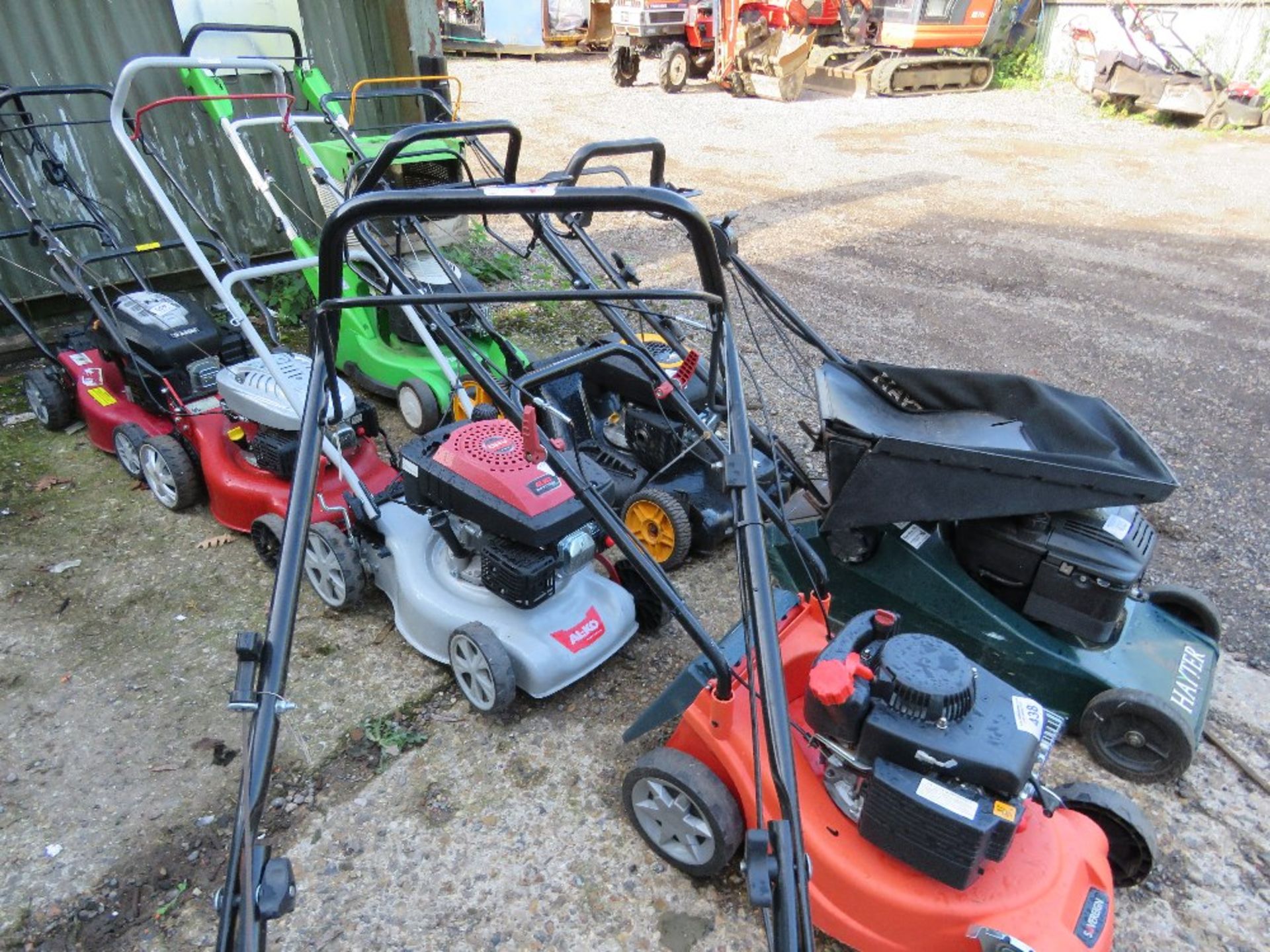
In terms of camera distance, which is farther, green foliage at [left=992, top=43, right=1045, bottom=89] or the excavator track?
green foliage at [left=992, top=43, right=1045, bottom=89]

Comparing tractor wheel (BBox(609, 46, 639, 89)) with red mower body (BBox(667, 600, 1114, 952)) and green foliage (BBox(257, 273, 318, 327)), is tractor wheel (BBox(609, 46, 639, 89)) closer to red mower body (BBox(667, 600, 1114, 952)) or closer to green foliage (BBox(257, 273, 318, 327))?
green foliage (BBox(257, 273, 318, 327))

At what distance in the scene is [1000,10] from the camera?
15.4 m

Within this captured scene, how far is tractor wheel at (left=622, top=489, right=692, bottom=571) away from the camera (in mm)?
3109

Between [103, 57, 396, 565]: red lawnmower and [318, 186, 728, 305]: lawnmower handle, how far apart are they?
→ 5.03ft

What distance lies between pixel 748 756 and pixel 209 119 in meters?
4.84

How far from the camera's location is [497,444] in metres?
2.58

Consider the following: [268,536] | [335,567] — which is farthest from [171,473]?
[335,567]

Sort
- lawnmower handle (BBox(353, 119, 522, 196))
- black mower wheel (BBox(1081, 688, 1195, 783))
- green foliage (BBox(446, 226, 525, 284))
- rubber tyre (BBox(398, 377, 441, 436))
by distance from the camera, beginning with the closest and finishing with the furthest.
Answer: lawnmower handle (BBox(353, 119, 522, 196)) < black mower wheel (BBox(1081, 688, 1195, 783)) < rubber tyre (BBox(398, 377, 441, 436)) < green foliage (BBox(446, 226, 525, 284))

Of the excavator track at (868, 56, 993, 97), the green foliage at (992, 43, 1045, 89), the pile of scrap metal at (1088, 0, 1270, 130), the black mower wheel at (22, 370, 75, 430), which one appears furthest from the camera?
the green foliage at (992, 43, 1045, 89)

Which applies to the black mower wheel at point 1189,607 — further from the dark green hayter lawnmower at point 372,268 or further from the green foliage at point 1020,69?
the green foliage at point 1020,69

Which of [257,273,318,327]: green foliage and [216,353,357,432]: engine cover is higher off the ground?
[216,353,357,432]: engine cover

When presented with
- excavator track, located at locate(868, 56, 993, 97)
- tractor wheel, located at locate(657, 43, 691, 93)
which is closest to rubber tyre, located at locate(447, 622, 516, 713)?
tractor wheel, located at locate(657, 43, 691, 93)

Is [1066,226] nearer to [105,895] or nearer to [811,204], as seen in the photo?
[811,204]

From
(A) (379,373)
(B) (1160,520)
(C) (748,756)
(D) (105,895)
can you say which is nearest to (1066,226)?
(B) (1160,520)
